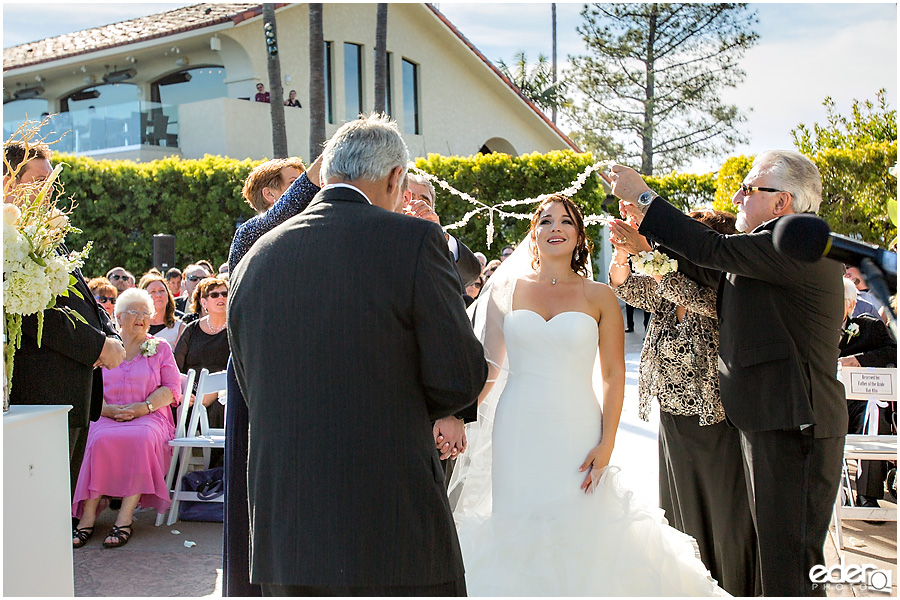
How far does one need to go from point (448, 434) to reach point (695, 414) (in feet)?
6.67

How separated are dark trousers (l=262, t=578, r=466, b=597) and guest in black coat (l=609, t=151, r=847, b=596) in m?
1.78

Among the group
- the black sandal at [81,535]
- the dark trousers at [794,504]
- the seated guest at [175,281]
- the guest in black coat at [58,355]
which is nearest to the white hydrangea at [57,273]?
the guest in black coat at [58,355]

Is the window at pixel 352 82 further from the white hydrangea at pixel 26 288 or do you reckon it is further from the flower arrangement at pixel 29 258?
the white hydrangea at pixel 26 288

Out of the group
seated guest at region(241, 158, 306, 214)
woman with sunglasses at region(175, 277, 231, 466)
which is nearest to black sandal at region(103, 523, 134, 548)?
woman with sunglasses at region(175, 277, 231, 466)

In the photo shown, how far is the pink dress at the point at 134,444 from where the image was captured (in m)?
6.16

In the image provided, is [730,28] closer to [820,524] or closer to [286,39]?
[286,39]

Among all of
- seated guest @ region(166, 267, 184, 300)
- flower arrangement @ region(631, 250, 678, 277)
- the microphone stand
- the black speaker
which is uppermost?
the black speaker

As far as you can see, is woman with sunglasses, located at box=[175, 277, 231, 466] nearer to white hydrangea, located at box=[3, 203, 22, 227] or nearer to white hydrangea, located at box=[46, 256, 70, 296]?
white hydrangea, located at box=[46, 256, 70, 296]

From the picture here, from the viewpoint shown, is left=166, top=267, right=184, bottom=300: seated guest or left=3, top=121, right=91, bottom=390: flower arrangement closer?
left=3, top=121, right=91, bottom=390: flower arrangement

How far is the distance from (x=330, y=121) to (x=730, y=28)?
53.6 ft

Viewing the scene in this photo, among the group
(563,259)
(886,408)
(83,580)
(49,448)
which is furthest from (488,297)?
(886,408)

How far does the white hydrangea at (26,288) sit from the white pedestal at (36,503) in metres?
0.42

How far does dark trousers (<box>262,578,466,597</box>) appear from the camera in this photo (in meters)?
2.48

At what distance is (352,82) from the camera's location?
22.3 m
